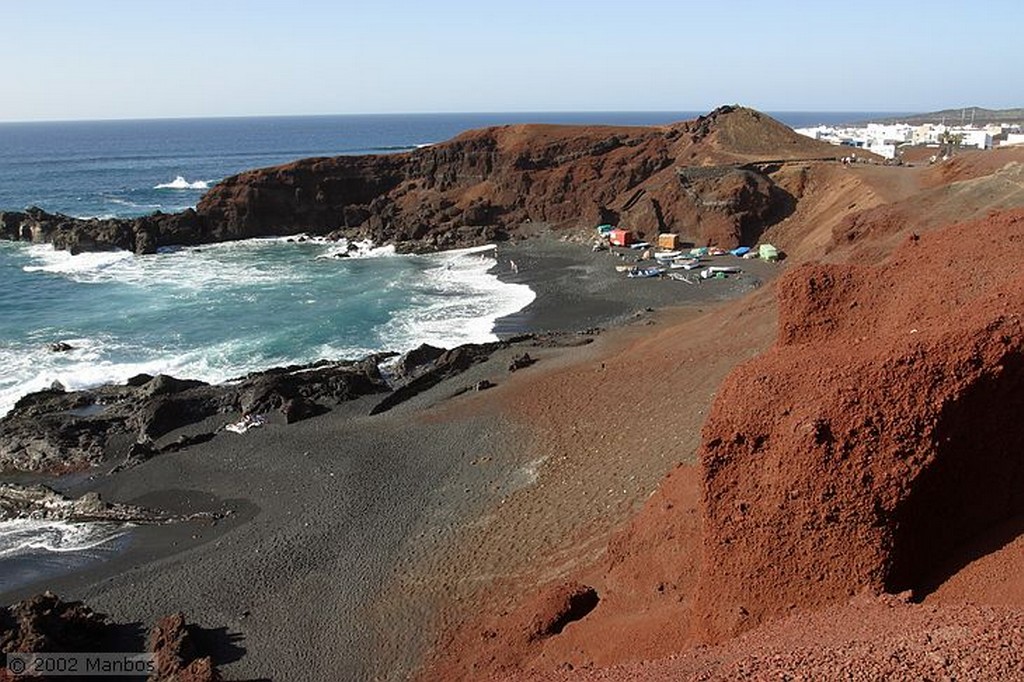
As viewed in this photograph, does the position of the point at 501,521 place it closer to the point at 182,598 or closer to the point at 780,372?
the point at 182,598

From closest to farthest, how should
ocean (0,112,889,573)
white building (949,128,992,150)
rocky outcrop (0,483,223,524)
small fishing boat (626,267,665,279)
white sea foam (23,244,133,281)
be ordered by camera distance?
1. rocky outcrop (0,483,223,524)
2. ocean (0,112,889,573)
3. small fishing boat (626,267,665,279)
4. white sea foam (23,244,133,281)
5. white building (949,128,992,150)

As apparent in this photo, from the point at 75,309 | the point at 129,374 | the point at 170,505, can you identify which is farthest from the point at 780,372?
the point at 75,309

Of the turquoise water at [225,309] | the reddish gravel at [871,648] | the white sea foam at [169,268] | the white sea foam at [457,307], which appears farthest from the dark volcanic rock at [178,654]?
the white sea foam at [169,268]

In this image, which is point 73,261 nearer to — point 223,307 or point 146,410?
point 223,307

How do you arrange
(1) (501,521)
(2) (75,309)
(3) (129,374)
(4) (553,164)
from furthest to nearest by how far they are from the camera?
1. (4) (553,164)
2. (2) (75,309)
3. (3) (129,374)
4. (1) (501,521)

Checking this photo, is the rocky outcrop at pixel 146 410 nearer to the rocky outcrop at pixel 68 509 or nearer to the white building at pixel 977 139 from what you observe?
the rocky outcrop at pixel 68 509

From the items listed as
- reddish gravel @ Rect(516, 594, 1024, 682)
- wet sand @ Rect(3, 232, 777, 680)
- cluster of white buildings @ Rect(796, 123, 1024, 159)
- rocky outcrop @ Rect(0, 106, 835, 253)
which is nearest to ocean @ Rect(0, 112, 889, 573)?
rocky outcrop @ Rect(0, 106, 835, 253)

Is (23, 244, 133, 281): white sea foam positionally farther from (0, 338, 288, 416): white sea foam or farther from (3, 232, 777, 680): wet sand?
(3, 232, 777, 680): wet sand
